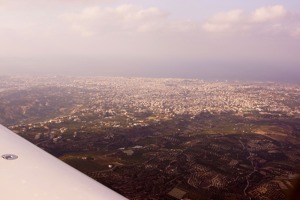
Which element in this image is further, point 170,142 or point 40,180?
point 170,142

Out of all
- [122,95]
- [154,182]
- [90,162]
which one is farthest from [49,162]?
[122,95]

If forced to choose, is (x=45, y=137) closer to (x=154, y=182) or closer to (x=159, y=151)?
(x=159, y=151)

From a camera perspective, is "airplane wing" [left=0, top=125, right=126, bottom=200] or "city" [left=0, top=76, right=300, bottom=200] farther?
"city" [left=0, top=76, right=300, bottom=200]

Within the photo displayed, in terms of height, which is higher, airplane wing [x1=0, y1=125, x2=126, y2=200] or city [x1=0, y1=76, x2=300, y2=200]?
airplane wing [x1=0, y1=125, x2=126, y2=200]

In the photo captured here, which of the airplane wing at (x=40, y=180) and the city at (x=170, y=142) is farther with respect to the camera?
the city at (x=170, y=142)

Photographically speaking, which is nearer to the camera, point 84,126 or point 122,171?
point 122,171

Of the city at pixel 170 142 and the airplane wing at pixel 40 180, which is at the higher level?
the airplane wing at pixel 40 180

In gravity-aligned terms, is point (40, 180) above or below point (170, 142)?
above

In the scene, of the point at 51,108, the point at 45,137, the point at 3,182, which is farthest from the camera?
the point at 51,108
